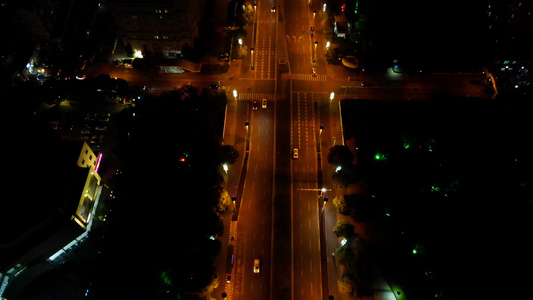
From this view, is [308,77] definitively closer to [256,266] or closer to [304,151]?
[304,151]

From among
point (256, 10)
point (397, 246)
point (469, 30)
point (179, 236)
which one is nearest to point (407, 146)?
point (397, 246)

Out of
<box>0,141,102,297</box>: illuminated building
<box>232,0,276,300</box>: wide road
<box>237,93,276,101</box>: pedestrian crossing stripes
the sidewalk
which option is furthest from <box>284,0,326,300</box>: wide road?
<box>0,141,102,297</box>: illuminated building

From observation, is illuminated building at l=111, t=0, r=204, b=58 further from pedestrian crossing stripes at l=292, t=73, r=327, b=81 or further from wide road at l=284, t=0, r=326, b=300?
pedestrian crossing stripes at l=292, t=73, r=327, b=81

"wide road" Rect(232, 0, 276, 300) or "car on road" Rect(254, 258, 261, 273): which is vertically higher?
"wide road" Rect(232, 0, 276, 300)

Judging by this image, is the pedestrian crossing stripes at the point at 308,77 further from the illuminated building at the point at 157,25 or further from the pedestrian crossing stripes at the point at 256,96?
the illuminated building at the point at 157,25

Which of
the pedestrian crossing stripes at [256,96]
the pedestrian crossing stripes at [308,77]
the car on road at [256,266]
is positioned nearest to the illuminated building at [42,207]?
the car on road at [256,266]

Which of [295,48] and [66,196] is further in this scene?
[295,48]

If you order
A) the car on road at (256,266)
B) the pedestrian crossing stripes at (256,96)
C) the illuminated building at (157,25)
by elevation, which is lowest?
the car on road at (256,266)

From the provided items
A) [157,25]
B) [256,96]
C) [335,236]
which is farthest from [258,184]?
[157,25]

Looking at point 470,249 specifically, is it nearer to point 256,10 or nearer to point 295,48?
point 295,48
